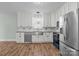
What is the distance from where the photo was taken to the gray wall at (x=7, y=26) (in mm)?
7793

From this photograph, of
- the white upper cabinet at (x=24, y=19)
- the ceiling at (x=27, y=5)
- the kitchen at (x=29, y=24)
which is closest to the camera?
the ceiling at (x=27, y=5)

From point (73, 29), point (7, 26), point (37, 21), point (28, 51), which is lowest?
point (28, 51)

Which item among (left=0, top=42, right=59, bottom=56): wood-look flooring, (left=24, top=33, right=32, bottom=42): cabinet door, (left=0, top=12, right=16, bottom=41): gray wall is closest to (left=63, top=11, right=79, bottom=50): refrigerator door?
(left=0, top=42, right=59, bottom=56): wood-look flooring

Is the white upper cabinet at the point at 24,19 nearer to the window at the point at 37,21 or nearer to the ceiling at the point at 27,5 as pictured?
the window at the point at 37,21

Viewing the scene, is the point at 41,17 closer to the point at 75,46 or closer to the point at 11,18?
the point at 11,18

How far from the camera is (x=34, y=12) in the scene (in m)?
7.27

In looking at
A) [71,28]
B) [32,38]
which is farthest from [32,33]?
[71,28]

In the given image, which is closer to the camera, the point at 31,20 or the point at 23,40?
the point at 23,40

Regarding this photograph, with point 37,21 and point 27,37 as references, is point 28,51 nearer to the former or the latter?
point 27,37

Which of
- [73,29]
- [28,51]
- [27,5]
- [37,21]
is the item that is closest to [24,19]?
[37,21]

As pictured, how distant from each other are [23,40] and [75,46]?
15.7 ft

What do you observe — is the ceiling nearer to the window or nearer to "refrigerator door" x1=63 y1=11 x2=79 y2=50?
A: the window

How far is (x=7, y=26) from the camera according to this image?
7.88m

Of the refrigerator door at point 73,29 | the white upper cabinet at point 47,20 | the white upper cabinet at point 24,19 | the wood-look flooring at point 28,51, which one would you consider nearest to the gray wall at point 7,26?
the white upper cabinet at point 24,19
